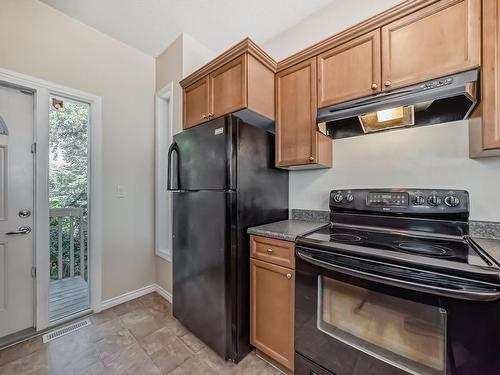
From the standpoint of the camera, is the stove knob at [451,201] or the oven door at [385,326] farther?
the stove knob at [451,201]

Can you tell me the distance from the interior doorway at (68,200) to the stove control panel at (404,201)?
2444mm

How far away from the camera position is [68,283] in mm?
2684

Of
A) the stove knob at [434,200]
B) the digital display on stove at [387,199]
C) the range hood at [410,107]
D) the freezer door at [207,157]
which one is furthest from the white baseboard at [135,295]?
the stove knob at [434,200]

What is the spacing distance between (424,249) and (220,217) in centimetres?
116

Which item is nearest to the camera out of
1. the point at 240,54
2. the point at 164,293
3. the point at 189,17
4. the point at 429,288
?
the point at 429,288

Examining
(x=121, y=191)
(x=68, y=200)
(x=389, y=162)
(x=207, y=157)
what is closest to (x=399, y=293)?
(x=389, y=162)

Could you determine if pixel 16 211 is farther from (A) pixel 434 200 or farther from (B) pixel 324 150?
(A) pixel 434 200

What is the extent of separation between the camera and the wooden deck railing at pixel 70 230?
97.6 inches

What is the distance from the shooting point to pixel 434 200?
52.1 inches

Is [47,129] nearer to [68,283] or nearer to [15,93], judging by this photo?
[15,93]

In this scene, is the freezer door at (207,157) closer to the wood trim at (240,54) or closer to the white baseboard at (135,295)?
the wood trim at (240,54)

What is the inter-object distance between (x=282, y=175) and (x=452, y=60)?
4.24 feet

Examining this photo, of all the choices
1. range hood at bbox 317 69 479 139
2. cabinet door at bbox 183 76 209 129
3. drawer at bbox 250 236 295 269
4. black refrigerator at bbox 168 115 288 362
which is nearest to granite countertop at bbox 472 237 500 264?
range hood at bbox 317 69 479 139

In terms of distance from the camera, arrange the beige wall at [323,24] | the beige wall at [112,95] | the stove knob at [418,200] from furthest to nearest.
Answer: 1. the beige wall at [112,95]
2. the beige wall at [323,24]
3. the stove knob at [418,200]
